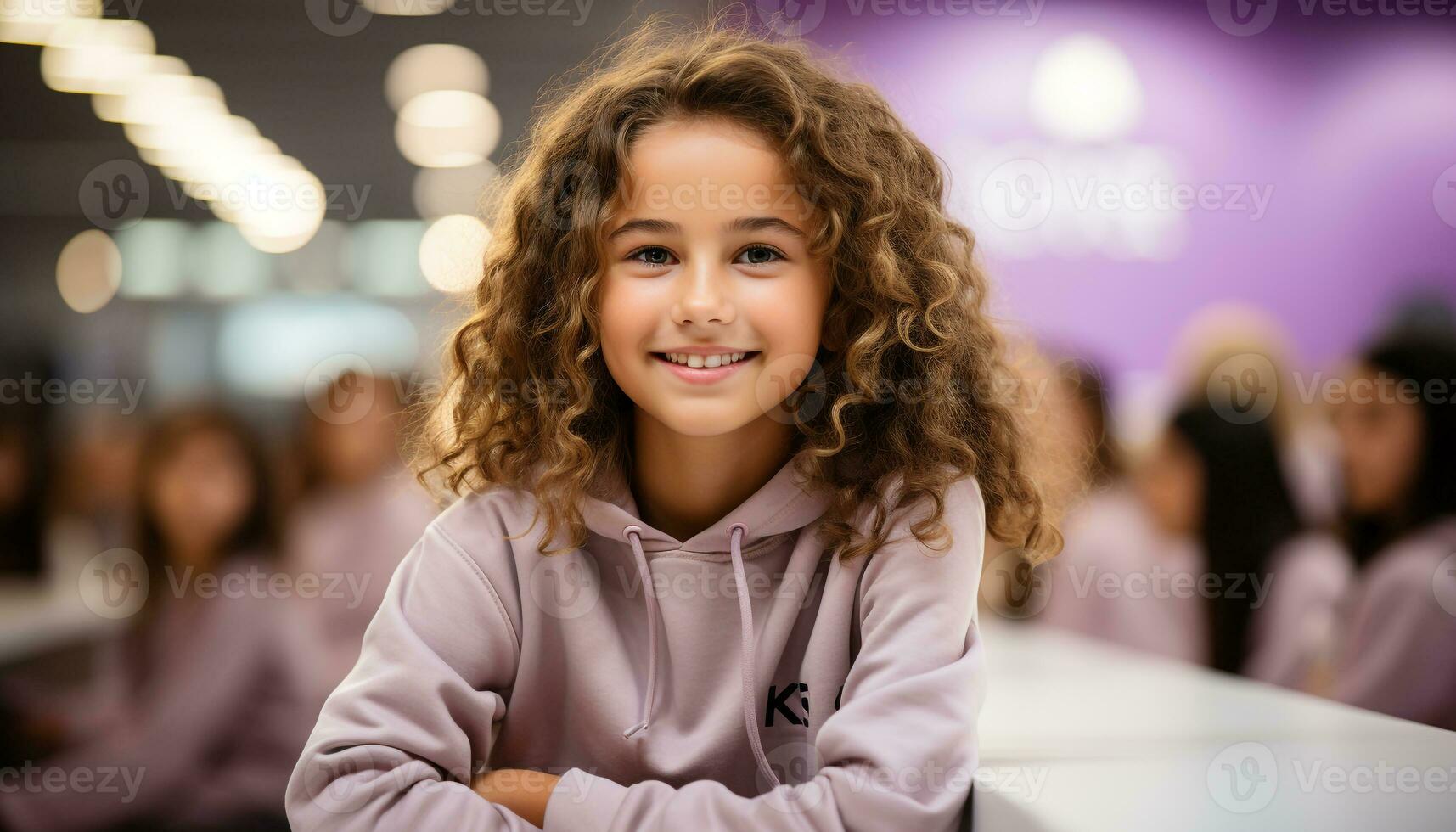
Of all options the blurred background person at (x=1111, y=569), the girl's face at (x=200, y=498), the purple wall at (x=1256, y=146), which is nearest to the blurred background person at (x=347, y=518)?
the girl's face at (x=200, y=498)

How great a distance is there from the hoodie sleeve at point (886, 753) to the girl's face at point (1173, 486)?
193 centimetres

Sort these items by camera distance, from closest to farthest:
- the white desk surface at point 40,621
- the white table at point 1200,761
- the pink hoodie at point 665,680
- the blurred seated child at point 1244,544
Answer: the white table at point 1200,761 < the pink hoodie at point 665,680 < the white desk surface at point 40,621 < the blurred seated child at point 1244,544

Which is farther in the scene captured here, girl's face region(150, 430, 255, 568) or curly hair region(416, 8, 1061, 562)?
girl's face region(150, 430, 255, 568)

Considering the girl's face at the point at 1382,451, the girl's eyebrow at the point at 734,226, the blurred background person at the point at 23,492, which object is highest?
the girl's eyebrow at the point at 734,226

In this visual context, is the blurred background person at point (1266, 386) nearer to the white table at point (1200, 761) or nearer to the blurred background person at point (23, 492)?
the white table at point (1200, 761)

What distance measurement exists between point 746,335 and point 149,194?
251cm

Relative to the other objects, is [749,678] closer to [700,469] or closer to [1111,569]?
[700,469]

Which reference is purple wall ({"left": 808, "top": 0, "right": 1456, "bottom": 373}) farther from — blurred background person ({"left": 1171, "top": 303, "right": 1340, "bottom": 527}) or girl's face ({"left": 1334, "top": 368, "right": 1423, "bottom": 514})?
girl's face ({"left": 1334, "top": 368, "right": 1423, "bottom": 514})

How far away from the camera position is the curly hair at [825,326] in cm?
101

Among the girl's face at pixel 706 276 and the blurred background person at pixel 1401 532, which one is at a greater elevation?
the girl's face at pixel 706 276

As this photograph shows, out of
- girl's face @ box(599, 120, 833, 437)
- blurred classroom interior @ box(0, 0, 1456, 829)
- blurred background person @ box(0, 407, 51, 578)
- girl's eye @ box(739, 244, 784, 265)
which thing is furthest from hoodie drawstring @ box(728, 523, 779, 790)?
blurred background person @ box(0, 407, 51, 578)

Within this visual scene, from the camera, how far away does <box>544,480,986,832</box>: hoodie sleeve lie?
2.61 feet

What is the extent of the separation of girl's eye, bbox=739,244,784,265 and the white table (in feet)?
1.59

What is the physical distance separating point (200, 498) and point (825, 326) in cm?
167
